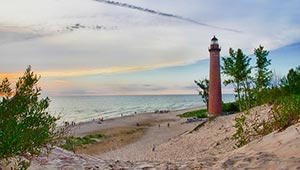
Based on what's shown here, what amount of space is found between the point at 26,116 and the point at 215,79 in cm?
3728

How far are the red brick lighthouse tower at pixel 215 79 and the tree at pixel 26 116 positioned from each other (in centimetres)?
3623

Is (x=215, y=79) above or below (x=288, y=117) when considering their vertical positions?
above

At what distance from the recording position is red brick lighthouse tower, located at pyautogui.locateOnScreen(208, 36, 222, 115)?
4128 cm

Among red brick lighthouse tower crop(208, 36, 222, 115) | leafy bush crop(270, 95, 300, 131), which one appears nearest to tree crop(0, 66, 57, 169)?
leafy bush crop(270, 95, 300, 131)

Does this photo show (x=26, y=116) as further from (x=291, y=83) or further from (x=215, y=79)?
(x=215, y=79)

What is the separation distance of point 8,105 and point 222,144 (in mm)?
11417

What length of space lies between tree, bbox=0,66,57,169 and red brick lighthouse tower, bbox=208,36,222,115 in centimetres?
3623

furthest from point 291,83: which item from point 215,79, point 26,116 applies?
point 26,116

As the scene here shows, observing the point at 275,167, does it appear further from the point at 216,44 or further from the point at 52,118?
the point at 216,44

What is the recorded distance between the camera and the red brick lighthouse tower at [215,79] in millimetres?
41281

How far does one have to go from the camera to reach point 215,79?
42.0 meters

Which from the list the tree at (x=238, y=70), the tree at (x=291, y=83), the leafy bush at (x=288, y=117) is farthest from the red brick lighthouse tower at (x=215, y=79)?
the leafy bush at (x=288, y=117)

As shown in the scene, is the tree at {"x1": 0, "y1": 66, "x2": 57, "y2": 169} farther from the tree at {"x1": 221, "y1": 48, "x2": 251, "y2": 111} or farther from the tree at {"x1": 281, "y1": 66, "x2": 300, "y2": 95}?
the tree at {"x1": 221, "y1": 48, "x2": 251, "y2": 111}

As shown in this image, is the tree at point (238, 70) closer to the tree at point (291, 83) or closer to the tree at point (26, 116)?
the tree at point (291, 83)
